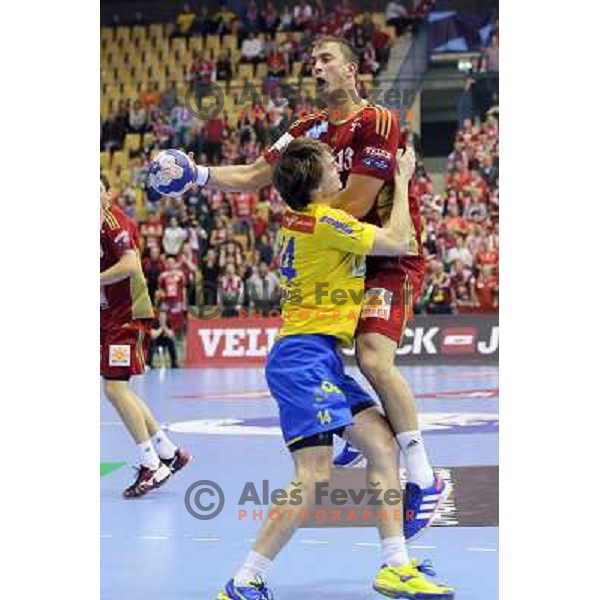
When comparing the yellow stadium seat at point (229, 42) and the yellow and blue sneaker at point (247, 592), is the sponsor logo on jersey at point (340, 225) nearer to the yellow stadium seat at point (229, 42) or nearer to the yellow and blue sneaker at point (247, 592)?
the yellow and blue sneaker at point (247, 592)

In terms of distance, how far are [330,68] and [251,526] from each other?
2625 millimetres

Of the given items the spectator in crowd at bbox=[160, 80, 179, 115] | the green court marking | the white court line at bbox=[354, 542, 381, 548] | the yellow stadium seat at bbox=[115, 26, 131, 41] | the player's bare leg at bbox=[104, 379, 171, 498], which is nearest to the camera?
the white court line at bbox=[354, 542, 381, 548]

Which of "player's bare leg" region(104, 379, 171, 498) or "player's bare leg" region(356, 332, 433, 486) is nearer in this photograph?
"player's bare leg" region(356, 332, 433, 486)

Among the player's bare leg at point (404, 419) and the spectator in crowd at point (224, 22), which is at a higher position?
the spectator in crowd at point (224, 22)

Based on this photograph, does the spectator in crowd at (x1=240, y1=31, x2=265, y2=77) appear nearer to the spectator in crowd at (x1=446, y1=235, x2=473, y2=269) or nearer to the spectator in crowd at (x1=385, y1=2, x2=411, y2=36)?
the spectator in crowd at (x1=385, y1=2, x2=411, y2=36)

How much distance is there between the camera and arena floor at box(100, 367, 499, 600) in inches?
223

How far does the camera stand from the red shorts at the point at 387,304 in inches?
224

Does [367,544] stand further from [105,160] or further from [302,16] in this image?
[302,16]

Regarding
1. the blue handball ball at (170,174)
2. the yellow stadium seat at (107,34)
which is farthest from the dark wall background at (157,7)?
the blue handball ball at (170,174)

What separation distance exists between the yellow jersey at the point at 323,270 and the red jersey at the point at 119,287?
115 inches

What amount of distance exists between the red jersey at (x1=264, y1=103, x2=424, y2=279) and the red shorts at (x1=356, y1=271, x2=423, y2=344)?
5 cm

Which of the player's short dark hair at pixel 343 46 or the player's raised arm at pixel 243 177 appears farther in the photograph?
the player's raised arm at pixel 243 177

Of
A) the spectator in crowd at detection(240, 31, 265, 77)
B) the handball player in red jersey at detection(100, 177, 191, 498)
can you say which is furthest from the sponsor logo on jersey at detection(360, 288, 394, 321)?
the spectator in crowd at detection(240, 31, 265, 77)
